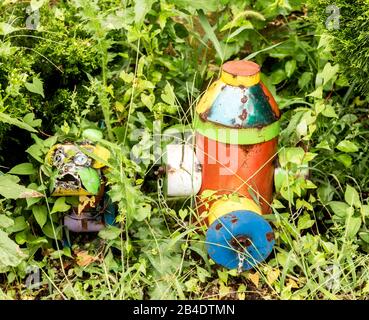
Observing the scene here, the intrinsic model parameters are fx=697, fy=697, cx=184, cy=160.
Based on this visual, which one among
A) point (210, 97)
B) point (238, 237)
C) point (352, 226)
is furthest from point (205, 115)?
point (352, 226)

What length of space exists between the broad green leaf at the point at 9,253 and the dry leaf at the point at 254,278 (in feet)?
2.53

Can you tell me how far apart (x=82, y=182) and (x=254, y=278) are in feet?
2.21

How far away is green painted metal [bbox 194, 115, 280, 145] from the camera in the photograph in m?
2.30

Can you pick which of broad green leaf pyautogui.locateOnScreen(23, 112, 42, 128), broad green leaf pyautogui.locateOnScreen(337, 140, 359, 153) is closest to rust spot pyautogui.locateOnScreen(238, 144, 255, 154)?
broad green leaf pyautogui.locateOnScreen(337, 140, 359, 153)

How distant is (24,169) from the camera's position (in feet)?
7.85

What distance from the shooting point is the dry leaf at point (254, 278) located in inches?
93.9

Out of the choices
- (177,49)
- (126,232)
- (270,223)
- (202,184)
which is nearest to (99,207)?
(126,232)

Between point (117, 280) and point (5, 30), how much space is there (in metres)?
0.93

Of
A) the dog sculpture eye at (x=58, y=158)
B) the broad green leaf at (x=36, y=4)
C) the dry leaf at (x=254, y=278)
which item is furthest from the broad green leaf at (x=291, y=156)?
the broad green leaf at (x=36, y=4)

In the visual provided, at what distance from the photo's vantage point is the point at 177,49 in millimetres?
2867

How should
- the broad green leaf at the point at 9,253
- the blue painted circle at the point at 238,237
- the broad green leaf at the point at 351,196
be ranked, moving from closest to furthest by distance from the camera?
the broad green leaf at the point at 9,253 → the blue painted circle at the point at 238,237 → the broad green leaf at the point at 351,196

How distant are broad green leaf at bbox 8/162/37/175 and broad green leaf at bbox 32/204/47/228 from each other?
0.12 meters

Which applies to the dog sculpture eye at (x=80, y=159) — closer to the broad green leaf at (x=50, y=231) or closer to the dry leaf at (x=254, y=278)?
the broad green leaf at (x=50, y=231)
